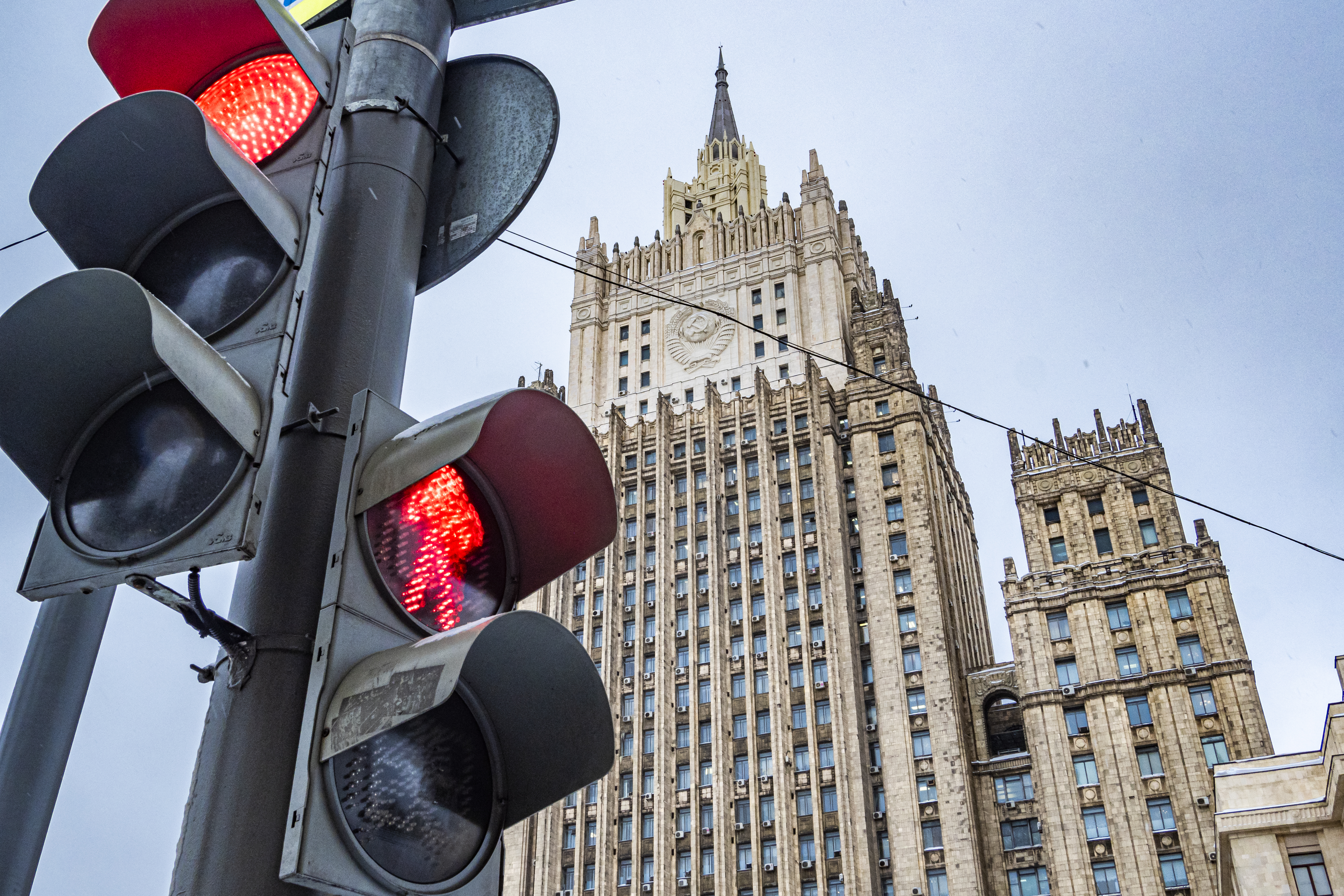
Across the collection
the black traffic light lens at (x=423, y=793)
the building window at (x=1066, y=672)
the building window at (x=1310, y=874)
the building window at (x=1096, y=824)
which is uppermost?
the building window at (x=1066, y=672)

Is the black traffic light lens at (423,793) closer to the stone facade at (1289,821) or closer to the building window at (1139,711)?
the stone facade at (1289,821)

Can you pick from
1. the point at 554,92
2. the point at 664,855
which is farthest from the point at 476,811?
the point at 664,855

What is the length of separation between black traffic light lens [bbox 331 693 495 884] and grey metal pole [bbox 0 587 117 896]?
2642 millimetres

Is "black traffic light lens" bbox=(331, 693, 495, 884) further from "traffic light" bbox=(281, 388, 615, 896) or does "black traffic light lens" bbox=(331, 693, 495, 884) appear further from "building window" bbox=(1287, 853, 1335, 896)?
"building window" bbox=(1287, 853, 1335, 896)

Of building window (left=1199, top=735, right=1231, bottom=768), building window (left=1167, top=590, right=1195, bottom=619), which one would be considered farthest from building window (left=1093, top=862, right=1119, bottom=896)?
building window (left=1167, top=590, right=1195, bottom=619)

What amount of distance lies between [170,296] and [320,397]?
1.72ft

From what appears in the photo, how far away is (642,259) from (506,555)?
7532cm

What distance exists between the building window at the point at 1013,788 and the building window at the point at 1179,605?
32.3 feet

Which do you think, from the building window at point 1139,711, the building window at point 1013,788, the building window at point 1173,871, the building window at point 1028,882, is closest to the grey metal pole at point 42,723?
the building window at point 1173,871

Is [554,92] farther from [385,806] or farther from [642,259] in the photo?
[642,259]

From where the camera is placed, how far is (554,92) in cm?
426

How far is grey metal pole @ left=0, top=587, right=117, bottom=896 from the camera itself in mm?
4695

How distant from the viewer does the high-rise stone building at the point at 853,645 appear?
159ft

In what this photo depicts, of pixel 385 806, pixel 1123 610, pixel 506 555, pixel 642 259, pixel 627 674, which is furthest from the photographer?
pixel 642 259
